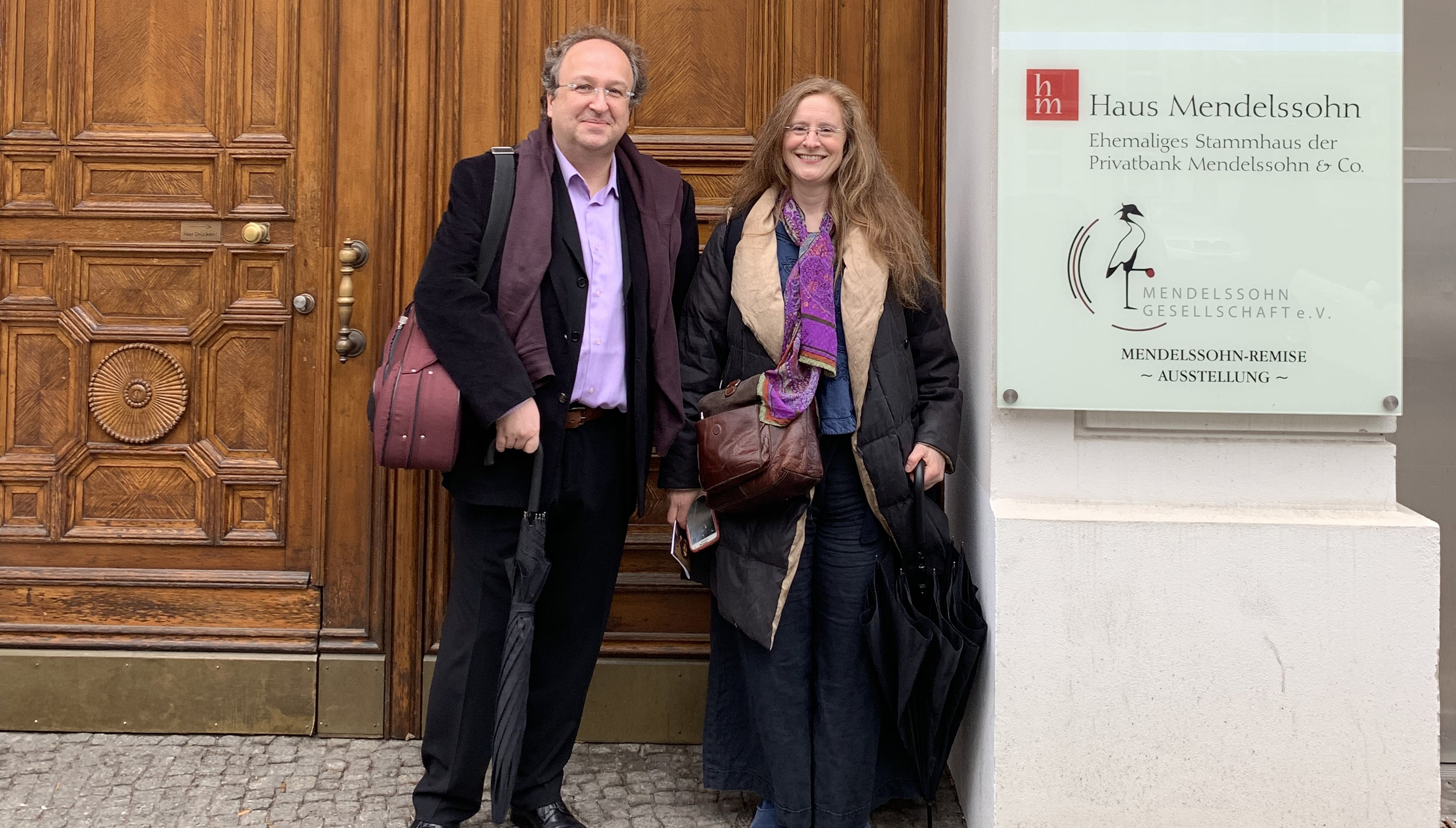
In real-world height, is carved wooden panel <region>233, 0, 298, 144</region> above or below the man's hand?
above

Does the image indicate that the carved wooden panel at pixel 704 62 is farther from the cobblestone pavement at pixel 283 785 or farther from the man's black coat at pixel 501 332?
the cobblestone pavement at pixel 283 785

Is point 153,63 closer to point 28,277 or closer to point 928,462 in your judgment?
point 28,277

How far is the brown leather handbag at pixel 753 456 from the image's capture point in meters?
2.88

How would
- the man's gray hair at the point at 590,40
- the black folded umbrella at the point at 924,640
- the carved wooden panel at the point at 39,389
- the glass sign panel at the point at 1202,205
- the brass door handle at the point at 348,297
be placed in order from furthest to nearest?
1. the carved wooden panel at the point at 39,389
2. the brass door handle at the point at 348,297
3. the man's gray hair at the point at 590,40
4. the black folded umbrella at the point at 924,640
5. the glass sign panel at the point at 1202,205

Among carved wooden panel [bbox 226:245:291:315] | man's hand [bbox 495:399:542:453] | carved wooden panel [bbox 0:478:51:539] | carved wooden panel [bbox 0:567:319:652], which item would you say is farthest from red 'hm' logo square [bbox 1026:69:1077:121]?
carved wooden panel [bbox 0:478:51:539]

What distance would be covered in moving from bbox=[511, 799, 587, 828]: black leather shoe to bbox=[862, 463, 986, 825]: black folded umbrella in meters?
0.87

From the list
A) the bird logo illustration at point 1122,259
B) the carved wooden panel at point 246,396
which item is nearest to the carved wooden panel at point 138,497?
the carved wooden panel at point 246,396

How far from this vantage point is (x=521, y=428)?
2.85 meters

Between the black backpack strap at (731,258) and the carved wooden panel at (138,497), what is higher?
the black backpack strap at (731,258)

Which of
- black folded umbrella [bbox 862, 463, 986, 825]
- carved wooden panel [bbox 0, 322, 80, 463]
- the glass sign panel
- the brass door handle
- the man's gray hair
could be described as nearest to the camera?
the glass sign panel

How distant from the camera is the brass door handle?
3574 mm

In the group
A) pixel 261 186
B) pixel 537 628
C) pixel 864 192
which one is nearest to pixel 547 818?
pixel 537 628

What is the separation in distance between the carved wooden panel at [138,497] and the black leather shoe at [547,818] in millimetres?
1352

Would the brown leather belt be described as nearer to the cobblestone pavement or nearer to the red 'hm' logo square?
the cobblestone pavement
